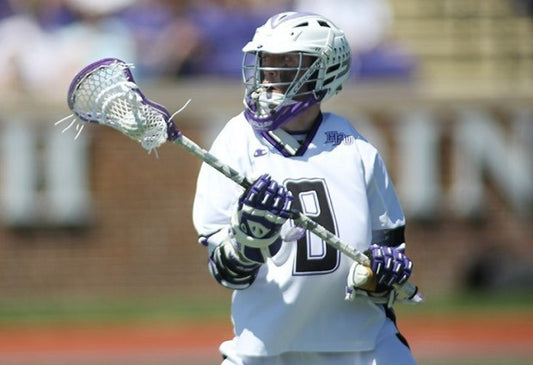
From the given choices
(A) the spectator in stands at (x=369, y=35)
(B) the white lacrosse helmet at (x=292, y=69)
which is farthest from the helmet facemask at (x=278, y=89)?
(A) the spectator in stands at (x=369, y=35)

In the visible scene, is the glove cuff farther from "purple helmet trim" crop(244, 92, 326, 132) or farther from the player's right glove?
"purple helmet trim" crop(244, 92, 326, 132)

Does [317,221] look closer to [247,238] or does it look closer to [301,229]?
[301,229]

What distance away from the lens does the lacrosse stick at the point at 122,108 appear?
4621mm

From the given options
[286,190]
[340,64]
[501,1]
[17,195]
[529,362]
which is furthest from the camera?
[501,1]

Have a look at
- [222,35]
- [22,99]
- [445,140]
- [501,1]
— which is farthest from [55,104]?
[501,1]

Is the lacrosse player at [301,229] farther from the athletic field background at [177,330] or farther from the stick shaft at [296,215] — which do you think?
the athletic field background at [177,330]

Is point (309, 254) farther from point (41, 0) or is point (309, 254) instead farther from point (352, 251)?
point (41, 0)

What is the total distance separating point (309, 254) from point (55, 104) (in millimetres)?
9584

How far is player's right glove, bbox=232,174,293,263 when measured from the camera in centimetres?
456

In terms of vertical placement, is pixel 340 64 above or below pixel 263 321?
above

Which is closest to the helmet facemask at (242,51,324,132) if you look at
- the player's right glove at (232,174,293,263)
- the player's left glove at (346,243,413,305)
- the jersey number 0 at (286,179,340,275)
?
the jersey number 0 at (286,179,340,275)

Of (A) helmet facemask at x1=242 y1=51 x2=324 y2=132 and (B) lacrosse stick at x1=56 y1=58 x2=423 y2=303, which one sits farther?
(A) helmet facemask at x1=242 y1=51 x2=324 y2=132

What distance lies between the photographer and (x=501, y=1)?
15.3 meters

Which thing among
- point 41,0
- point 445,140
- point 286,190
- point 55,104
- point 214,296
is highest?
point 286,190
